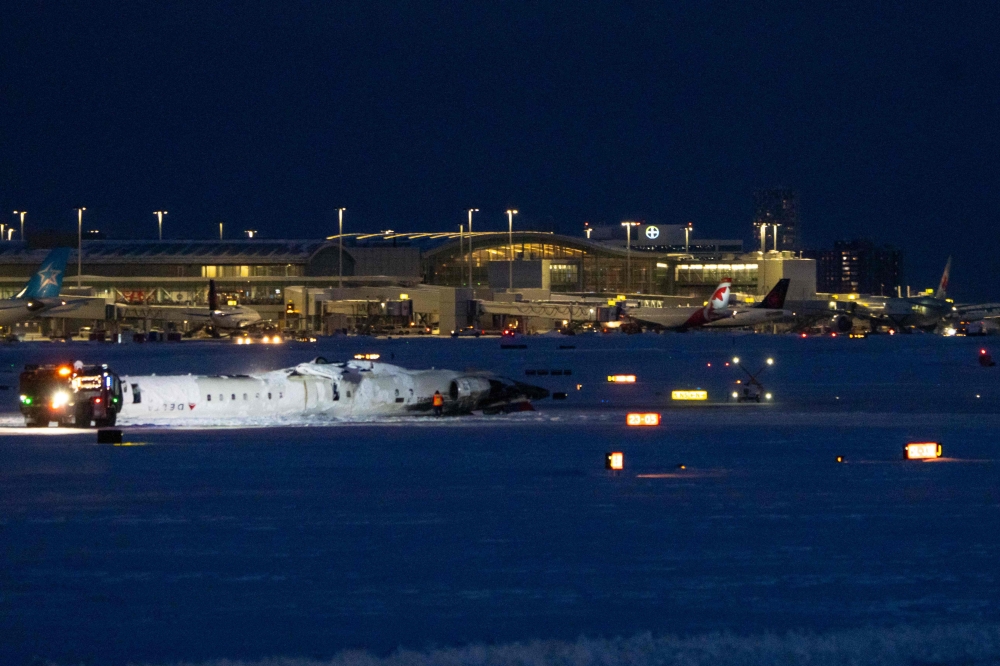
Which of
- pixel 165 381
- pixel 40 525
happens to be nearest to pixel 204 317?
pixel 165 381

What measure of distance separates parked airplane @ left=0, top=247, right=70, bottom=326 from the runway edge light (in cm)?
7378

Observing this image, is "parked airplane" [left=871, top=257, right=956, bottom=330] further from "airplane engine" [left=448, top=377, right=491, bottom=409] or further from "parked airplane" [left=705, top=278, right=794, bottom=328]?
"airplane engine" [left=448, top=377, right=491, bottom=409]

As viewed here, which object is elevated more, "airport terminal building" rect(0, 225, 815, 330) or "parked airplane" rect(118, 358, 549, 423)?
"airport terminal building" rect(0, 225, 815, 330)

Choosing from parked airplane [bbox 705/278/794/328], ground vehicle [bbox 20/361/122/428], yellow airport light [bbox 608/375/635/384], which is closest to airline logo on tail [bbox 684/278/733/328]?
parked airplane [bbox 705/278/794/328]

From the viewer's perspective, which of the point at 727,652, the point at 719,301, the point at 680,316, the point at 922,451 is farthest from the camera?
the point at 680,316

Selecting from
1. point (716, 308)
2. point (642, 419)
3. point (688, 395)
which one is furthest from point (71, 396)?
point (716, 308)

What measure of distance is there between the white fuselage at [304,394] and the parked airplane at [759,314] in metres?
86.3

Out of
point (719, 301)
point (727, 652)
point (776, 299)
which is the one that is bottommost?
point (727, 652)

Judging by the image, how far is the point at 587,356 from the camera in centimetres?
7131

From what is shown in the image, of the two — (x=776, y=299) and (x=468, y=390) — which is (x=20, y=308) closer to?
(x=468, y=390)

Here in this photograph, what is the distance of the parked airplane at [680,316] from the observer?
115938 mm

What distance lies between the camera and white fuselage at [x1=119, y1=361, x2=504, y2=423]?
31.9m

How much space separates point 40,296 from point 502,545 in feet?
263

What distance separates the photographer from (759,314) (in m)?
118
